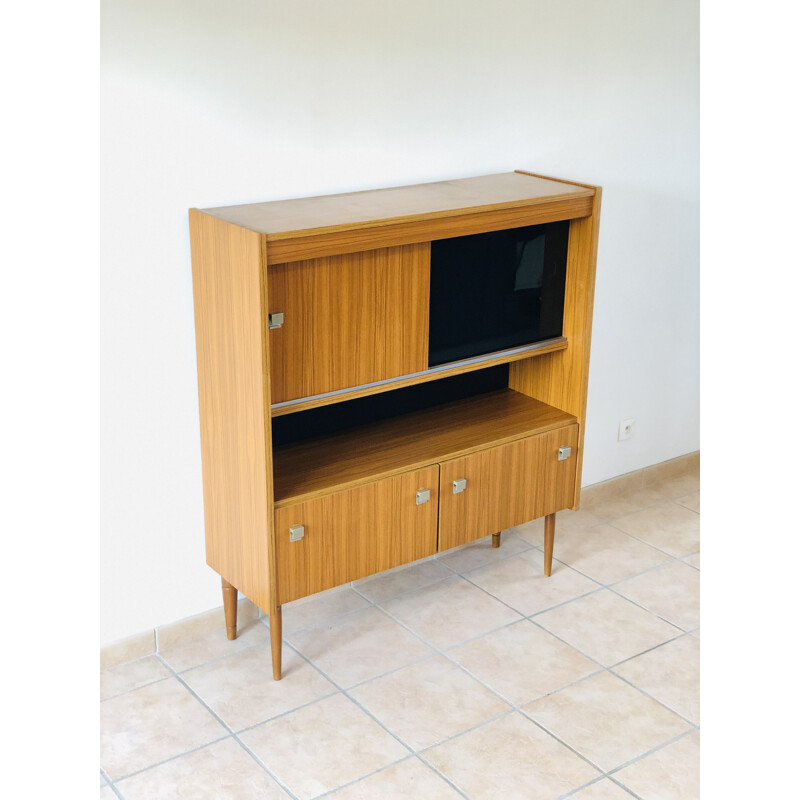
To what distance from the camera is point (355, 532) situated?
262cm

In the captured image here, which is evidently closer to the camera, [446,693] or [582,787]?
[582,787]

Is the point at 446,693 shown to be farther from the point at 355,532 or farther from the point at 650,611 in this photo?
the point at 650,611

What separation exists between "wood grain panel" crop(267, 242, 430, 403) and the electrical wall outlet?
4.60 feet

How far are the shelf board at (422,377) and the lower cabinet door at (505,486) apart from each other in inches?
10.5

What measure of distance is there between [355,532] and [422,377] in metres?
0.48

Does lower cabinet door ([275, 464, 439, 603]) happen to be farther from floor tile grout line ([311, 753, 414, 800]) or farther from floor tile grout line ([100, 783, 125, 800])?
floor tile grout line ([100, 783, 125, 800])

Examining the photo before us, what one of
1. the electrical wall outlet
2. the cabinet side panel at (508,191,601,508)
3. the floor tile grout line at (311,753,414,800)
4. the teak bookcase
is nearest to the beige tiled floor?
the floor tile grout line at (311,753,414,800)

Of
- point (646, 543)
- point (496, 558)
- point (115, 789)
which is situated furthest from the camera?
point (646, 543)

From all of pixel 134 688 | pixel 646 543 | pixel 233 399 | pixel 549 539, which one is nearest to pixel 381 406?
pixel 233 399

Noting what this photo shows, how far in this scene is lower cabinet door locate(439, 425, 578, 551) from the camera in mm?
2803

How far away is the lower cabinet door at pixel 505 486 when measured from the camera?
2803 millimetres
